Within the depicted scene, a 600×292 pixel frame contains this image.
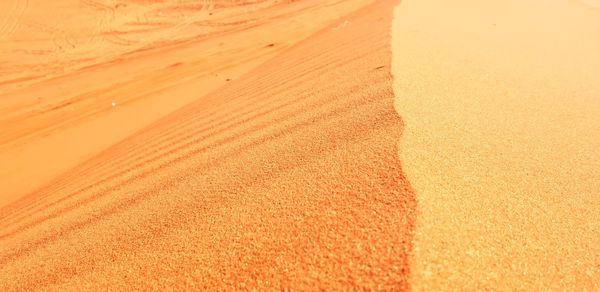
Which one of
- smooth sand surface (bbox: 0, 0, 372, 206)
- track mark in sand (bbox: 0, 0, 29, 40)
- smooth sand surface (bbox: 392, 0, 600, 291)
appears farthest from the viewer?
track mark in sand (bbox: 0, 0, 29, 40)

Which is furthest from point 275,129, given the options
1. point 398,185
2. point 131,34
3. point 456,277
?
point 131,34

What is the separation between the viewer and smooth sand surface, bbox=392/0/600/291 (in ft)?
3.43

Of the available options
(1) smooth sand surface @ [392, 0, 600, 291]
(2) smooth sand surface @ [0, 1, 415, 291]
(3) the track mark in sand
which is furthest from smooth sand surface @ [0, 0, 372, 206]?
(1) smooth sand surface @ [392, 0, 600, 291]

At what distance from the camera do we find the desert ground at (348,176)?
3.59 ft

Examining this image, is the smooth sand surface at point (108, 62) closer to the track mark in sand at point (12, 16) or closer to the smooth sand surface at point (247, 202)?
the track mark in sand at point (12, 16)

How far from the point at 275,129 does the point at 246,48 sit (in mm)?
4657

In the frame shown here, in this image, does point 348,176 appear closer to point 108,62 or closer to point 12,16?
point 108,62

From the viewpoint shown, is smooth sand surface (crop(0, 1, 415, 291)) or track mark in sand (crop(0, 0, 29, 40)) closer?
smooth sand surface (crop(0, 1, 415, 291))

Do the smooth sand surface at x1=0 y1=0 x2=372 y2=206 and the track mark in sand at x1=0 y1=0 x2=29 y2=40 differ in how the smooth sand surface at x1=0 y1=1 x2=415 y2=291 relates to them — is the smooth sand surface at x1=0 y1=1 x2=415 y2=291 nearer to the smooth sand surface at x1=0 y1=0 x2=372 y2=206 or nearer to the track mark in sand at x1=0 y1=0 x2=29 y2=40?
the smooth sand surface at x1=0 y1=0 x2=372 y2=206

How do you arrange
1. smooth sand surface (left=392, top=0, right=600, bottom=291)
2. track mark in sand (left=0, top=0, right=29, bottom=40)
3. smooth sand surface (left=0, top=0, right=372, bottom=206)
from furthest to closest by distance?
track mark in sand (left=0, top=0, right=29, bottom=40) < smooth sand surface (left=0, top=0, right=372, bottom=206) < smooth sand surface (left=392, top=0, right=600, bottom=291)

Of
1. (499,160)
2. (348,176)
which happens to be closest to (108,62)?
(348,176)

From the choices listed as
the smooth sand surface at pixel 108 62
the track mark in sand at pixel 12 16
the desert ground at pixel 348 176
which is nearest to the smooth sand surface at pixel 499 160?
the desert ground at pixel 348 176

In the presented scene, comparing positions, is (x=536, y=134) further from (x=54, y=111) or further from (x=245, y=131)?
(x=54, y=111)

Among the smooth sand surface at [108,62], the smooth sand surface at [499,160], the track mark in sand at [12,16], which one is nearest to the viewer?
the smooth sand surface at [499,160]
